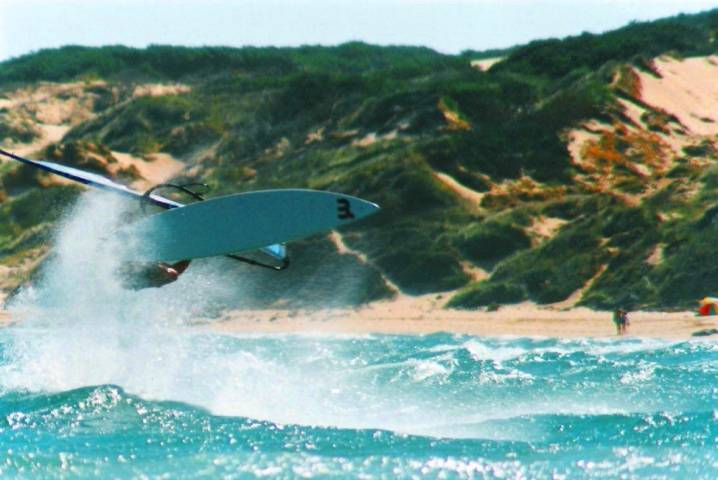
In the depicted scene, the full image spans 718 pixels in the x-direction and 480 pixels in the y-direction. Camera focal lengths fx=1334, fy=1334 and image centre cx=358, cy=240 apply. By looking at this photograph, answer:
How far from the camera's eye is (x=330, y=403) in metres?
20.0

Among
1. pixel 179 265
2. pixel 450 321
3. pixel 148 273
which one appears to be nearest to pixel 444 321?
pixel 450 321

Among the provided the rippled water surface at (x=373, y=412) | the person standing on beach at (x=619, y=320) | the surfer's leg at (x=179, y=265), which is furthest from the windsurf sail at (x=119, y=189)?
the person standing on beach at (x=619, y=320)

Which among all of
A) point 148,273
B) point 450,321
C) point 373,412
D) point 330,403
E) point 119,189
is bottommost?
point 373,412

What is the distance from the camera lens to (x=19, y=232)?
48.0 m

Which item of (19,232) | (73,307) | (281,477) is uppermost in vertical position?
(19,232)

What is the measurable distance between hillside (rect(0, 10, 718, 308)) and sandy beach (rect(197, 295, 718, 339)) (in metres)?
0.83

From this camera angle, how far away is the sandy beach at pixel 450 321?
27850 mm

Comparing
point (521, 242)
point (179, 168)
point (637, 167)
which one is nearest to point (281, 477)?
point (521, 242)

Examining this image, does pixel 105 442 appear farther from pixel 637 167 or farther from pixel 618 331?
pixel 637 167

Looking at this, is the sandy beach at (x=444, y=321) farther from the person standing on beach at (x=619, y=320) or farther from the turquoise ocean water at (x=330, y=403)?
the turquoise ocean water at (x=330, y=403)

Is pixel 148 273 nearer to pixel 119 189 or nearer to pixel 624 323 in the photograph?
pixel 119 189

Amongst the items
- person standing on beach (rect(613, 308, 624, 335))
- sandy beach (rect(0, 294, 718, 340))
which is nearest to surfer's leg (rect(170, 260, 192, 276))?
sandy beach (rect(0, 294, 718, 340))

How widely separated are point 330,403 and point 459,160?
23853 millimetres

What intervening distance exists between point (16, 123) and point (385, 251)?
115 feet
